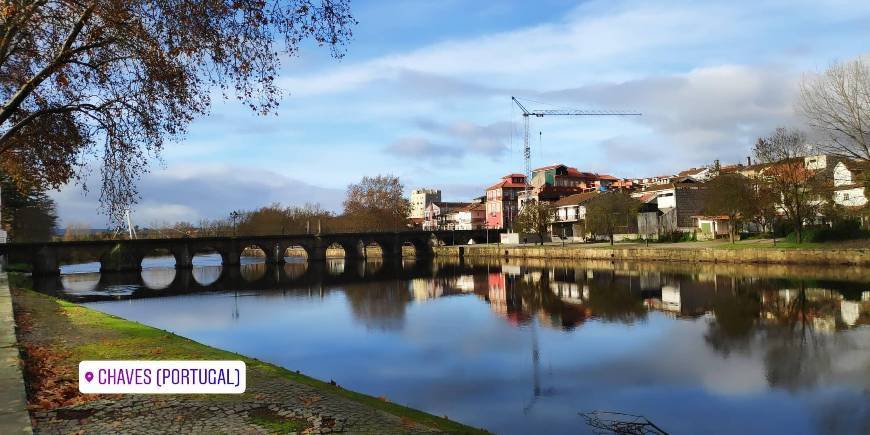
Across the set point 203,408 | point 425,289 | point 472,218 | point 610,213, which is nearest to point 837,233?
point 610,213

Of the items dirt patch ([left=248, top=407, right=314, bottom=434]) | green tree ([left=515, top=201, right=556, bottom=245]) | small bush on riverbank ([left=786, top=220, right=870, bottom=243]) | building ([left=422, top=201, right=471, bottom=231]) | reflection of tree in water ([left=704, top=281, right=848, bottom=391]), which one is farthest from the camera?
building ([left=422, top=201, right=471, bottom=231])

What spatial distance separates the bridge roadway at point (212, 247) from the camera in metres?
77.8

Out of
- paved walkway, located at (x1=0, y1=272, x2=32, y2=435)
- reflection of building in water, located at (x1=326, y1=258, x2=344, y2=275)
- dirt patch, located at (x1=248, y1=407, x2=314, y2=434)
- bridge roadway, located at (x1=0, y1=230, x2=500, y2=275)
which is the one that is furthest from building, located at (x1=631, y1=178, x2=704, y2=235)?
dirt patch, located at (x1=248, y1=407, x2=314, y2=434)

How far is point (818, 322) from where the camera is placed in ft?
81.3

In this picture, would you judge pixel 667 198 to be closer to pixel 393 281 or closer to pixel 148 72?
pixel 393 281

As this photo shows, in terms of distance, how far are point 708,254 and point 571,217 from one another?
47.8 m

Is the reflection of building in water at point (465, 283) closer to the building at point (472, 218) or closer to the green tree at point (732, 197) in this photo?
the green tree at point (732, 197)

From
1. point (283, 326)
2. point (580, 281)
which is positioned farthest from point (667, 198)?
point (283, 326)

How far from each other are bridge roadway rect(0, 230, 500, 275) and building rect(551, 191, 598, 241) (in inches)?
575

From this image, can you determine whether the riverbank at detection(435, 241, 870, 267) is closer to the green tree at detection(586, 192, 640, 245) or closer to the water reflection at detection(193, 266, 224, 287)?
the green tree at detection(586, 192, 640, 245)

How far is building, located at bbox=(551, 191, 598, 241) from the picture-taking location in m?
98.9

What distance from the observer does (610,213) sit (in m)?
76.7

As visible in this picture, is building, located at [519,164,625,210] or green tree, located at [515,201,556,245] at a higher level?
building, located at [519,164,625,210]

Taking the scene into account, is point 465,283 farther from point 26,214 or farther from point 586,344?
point 26,214
